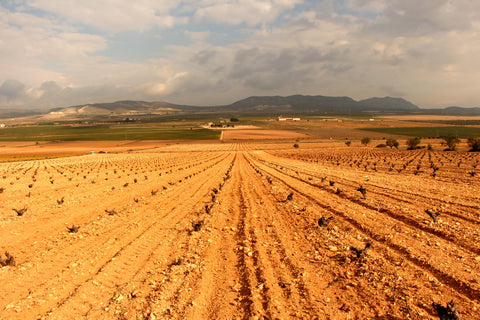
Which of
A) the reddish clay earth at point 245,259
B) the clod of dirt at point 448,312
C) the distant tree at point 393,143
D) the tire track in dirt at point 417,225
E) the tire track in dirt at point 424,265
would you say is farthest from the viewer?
the distant tree at point 393,143

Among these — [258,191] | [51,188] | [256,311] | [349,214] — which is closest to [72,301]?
[256,311]

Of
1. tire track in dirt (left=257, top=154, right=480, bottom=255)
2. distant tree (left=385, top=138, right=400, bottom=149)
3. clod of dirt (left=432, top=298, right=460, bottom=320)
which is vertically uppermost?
clod of dirt (left=432, top=298, right=460, bottom=320)

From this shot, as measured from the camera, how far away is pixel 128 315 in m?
5.80

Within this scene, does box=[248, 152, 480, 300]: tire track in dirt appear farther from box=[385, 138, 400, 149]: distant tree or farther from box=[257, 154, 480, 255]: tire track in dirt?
box=[385, 138, 400, 149]: distant tree

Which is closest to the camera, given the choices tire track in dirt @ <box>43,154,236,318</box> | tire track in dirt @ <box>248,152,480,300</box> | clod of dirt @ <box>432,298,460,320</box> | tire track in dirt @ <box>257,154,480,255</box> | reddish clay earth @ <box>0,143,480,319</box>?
clod of dirt @ <box>432,298,460,320</box>

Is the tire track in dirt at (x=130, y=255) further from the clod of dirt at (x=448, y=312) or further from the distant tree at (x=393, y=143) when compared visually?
the distant tree at (x=393, y=143)

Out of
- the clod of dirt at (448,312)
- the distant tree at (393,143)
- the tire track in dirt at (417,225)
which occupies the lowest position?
the distant tree at (393,143)

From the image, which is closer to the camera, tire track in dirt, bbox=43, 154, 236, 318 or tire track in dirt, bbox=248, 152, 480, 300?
tire track in dirt, bbox=248, 152, 480, 300

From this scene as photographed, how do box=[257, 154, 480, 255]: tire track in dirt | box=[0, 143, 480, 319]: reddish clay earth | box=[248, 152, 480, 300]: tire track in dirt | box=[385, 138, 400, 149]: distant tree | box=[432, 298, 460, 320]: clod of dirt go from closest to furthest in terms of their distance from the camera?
box=[432, 298, 460, 320]: clod of dirt, box=[0, 143, 480, 319]: reddish clay earth, box=[248, 152, 480, 300]: tire track in dirt, box=[257, 154, 480, 255]: tire track in dirt, box=[385, 138, 400, 149]: distant tree

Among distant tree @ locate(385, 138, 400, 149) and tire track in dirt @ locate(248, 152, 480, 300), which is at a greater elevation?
tire track in dirt @ locate(248, 152, 480, 300)

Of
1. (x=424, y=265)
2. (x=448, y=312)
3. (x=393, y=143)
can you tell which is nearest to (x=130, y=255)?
(x=448, y=312)

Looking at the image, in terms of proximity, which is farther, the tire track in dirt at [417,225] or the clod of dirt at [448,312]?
the tire track in dirt at [417,225]

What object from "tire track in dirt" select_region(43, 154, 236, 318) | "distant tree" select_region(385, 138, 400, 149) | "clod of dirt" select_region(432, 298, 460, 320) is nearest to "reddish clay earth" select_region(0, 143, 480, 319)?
"tire track in dirt" select_region(43, 154, 236, 318)

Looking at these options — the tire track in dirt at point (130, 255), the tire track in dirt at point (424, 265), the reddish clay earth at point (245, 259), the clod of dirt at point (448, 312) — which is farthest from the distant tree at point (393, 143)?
the clod of dirt at point (448, 312)
